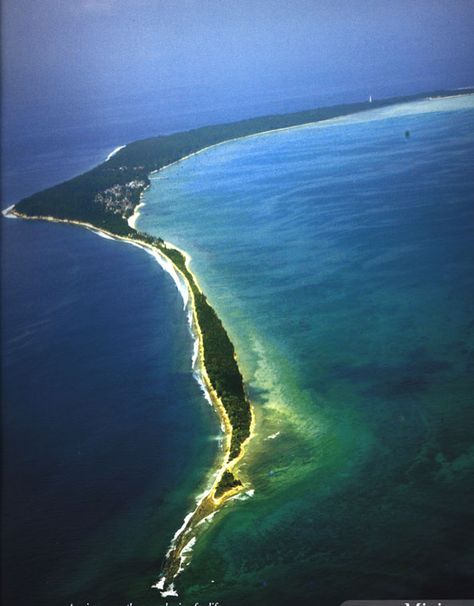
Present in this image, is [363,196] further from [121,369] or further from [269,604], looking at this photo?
[269,604]

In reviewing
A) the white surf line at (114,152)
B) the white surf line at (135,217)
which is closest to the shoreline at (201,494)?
the white surf line at (135,217)

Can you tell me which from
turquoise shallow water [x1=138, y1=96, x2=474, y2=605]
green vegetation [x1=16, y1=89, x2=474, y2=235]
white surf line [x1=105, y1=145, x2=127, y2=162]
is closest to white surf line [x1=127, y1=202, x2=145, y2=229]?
green vegetation [x1=16, y1=89, x2=474, y2=235]

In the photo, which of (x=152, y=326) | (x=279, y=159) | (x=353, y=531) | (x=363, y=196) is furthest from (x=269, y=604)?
(x=279, y=159)

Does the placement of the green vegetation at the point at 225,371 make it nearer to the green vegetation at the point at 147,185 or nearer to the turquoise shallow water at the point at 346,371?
the green vegetation at the point at 147,185

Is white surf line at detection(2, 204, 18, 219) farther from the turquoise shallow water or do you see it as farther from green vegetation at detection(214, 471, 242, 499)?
green vegetation at detection(214, 471, 242, 499)

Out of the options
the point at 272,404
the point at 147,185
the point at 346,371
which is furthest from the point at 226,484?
the point at 147,185
